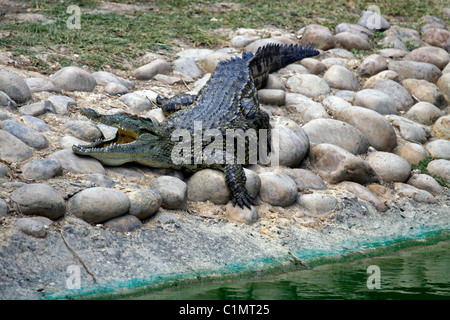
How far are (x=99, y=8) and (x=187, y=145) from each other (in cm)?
498

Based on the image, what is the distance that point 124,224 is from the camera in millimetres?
3803

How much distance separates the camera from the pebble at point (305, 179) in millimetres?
5109

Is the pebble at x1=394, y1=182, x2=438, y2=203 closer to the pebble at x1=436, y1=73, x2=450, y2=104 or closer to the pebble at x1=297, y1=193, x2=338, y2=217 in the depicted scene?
the pebble at x1=297, y1=193, x2=338, y2=217

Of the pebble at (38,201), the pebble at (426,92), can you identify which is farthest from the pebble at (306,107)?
the pebble at (38,201)

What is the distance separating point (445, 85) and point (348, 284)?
476 cm

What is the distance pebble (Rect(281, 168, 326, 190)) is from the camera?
5109 mm

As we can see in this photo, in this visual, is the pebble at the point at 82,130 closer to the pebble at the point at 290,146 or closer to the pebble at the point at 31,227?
the pebble at the point at 31,227

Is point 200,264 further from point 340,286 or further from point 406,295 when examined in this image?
point 406,295

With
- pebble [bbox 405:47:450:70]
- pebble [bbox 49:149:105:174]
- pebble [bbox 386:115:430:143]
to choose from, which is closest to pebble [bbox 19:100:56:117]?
pebble [bbox 49:149:105:174]

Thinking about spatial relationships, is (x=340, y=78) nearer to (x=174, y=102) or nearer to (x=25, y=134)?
(x=174, y=102)

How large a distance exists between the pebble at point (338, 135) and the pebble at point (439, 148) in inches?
32.8

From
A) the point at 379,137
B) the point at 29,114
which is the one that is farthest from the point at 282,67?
the point at 29,114

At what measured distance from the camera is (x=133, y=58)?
700 cm

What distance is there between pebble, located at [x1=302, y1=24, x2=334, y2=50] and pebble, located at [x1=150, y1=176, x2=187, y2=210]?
463 centimetres
